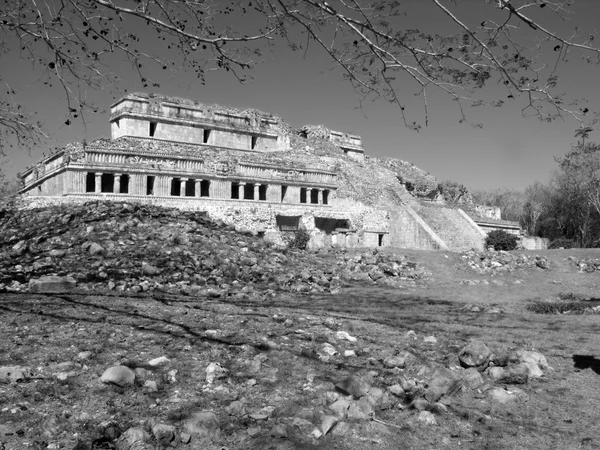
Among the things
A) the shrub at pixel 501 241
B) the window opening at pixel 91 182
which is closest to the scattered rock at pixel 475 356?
the window opening at pixel 91 182

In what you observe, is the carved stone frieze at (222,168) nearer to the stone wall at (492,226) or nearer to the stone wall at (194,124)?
the stone wall at (194,124)

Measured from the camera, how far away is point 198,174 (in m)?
24.5

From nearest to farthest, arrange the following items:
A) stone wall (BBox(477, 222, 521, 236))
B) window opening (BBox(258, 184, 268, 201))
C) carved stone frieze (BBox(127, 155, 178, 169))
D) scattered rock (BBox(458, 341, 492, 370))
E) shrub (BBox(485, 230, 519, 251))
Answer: scattered rock (BBox(458, 341, 492, 370)) < carved stone frieze (BBox(127, 155, 178, 169)) < window opening (BBox(258, 184, 268, 201)) < shrub (BBox(485, 230, 519, 251)) < stone wall (BBox(477, 222, 521, 236))

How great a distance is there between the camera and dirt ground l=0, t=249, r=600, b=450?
13.4 feet

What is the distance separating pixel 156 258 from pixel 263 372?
8.56m

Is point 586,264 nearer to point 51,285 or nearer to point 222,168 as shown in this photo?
point 222,168

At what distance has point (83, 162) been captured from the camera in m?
21.8

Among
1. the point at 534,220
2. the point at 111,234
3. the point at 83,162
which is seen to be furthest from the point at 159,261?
the point at 534,220

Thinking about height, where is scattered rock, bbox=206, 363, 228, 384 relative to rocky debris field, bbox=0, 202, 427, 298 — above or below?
below

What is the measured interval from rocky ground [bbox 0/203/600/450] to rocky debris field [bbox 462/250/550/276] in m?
8.05

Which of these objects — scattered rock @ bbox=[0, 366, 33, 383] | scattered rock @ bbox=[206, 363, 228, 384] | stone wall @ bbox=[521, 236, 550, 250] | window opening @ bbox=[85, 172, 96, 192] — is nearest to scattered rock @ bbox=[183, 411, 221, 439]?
scattered rock @ bbox=[206, 363, 228, 384]

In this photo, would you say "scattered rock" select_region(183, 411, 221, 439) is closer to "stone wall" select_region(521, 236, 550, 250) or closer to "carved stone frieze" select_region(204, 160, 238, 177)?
"carved stone frieze" select_region(204, 160, 238, 177)

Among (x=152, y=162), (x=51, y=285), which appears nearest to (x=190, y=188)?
(x=152, y=162)

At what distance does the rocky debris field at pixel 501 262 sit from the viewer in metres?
18.7
